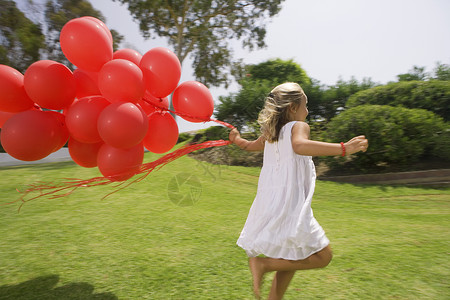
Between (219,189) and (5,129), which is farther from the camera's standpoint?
(219,189)

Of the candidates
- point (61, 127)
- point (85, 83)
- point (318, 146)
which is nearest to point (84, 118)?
point (61, 127)

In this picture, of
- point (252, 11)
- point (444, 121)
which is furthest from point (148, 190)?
point (252, 11)

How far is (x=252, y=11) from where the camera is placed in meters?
14.9

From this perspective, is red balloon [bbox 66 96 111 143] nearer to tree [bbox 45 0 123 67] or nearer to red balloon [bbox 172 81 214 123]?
red balloon [bbox 172 81 214 123]

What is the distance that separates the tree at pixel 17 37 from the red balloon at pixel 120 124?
13275mm

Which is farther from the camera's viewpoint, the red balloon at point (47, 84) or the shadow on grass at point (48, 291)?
the shadow on grass at point (48, 291)

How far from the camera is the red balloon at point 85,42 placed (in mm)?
2184

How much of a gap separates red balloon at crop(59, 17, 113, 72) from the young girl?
128cm

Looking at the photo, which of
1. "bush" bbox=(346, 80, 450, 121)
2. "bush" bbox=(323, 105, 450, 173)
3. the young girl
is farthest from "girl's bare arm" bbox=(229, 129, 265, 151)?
"bush" bbox=(346, 80, 450, 121)

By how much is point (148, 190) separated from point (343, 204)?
11.8 ft

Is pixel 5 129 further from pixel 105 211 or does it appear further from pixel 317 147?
pixel 105 211

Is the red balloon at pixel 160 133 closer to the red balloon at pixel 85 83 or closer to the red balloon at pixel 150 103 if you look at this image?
the red balloon at pixel 150 103

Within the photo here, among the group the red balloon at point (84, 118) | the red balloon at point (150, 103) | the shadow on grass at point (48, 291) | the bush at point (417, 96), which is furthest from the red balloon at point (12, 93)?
the bush at point (417, 96)

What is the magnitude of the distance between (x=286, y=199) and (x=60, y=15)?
14867 millimetres
